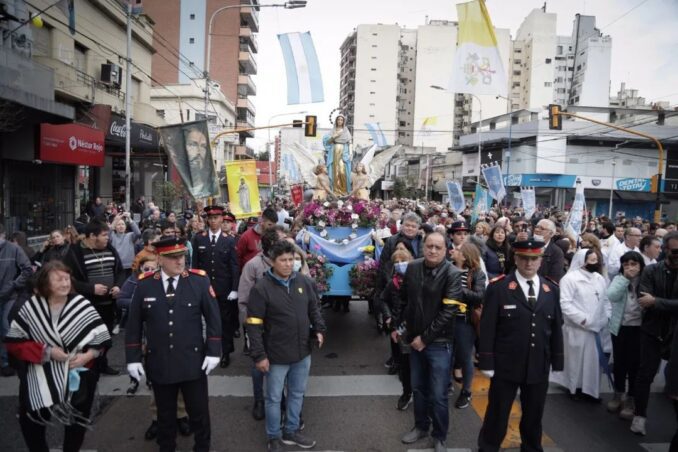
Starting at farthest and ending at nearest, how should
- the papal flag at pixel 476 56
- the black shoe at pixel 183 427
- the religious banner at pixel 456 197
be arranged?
1. the religious banner at pixel 456 197
2. the papal flag at pixel 476 56
3. the black shoe at pixel 183 427

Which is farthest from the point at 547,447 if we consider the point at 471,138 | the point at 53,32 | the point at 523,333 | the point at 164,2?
the point at 164,2

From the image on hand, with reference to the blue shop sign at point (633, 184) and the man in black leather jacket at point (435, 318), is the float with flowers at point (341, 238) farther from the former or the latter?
the blue shop sign at point (633, 184)

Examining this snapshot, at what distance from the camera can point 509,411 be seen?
160 inches

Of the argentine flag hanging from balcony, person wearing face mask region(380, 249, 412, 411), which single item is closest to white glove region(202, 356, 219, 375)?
person wearing face mask region(380, 249, 412, 411)

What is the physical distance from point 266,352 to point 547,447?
282cm

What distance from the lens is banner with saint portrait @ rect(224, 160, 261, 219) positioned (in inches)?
399

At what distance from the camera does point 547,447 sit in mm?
4504

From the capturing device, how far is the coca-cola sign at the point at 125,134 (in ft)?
57.9

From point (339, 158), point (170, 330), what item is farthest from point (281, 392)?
point (339, 158)

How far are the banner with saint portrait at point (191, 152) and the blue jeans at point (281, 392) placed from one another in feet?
15.0

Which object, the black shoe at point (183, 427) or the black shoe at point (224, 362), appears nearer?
the black shoe at point (183, 427)

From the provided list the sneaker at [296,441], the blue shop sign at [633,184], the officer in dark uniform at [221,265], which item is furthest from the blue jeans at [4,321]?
the blue shop sign at [633,184]

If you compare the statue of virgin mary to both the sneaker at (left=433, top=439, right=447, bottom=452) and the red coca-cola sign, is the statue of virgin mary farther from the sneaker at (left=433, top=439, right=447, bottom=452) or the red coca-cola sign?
the red coca-cola sign

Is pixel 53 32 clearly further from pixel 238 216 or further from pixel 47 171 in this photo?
pixel 238 216
